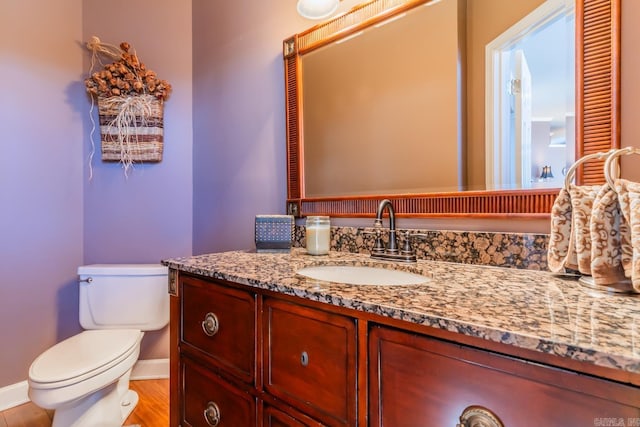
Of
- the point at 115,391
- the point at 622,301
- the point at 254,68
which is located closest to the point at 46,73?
the point at 254,68

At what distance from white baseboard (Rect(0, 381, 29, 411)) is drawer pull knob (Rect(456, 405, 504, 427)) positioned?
89.9 inches

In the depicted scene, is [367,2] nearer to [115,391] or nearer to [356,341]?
[356,341]

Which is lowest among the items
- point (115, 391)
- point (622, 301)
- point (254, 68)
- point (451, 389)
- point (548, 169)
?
point (115, 391)

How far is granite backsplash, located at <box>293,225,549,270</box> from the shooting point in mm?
862

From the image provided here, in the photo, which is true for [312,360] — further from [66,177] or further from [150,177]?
[66,177]

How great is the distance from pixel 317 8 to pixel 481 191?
3.35 ft

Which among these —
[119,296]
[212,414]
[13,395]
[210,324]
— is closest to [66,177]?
[119,296]

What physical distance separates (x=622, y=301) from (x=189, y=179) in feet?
6.77

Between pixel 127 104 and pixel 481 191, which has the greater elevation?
pixel 127 104

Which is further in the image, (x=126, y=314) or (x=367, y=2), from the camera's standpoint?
(x=126, y=314)

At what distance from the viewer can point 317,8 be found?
4.40 ft

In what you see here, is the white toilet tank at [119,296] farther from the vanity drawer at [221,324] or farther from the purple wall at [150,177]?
the vanity drawer at [221,324]

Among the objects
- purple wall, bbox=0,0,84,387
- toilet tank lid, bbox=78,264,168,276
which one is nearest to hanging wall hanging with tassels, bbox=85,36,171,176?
purple wall, bbox=0,0,84,387

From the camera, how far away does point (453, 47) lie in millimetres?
1079
